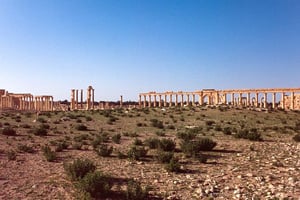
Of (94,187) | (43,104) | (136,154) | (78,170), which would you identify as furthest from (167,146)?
(43,104)

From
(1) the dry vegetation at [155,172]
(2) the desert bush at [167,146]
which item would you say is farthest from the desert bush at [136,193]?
(2) the desert bush at [167,146]

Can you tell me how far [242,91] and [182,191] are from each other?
177ft

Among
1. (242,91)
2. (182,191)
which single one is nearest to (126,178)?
(182,191)

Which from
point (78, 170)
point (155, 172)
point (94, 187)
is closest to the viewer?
point (94, 187)

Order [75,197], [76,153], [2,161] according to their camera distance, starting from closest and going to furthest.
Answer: [75,197], [2,161], [76,153]

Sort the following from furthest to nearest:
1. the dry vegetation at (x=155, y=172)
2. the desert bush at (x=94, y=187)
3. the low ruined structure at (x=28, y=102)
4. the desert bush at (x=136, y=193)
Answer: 1. the low ruined structure at (x=28, y=102)
2. the dry vegetation at (x=155, y=172)
3. the desert bush at (x=94, y=187)
4. the desert bush at (x=136, y=193)

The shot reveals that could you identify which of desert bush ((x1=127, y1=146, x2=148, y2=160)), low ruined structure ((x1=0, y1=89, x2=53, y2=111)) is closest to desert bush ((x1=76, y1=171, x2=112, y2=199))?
desert bush ((x1=127, y1=146, x2=148, y2=160))

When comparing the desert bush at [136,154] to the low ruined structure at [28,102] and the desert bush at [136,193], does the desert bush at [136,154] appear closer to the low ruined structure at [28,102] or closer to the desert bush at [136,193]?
the desert bush at [136,193]

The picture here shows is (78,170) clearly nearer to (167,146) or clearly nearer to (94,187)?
(94,187)

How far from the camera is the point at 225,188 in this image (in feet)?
30.7

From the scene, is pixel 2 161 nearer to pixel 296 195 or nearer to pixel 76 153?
pixel 76 153

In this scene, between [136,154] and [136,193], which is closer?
[136,193]

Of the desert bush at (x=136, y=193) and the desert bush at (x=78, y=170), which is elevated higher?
the desert bush at (x=78, y=170)

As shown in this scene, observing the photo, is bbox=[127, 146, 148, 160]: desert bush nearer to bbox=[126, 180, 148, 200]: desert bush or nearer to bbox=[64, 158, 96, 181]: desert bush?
bbox=[64, 158, 96, 181]: desert bush
